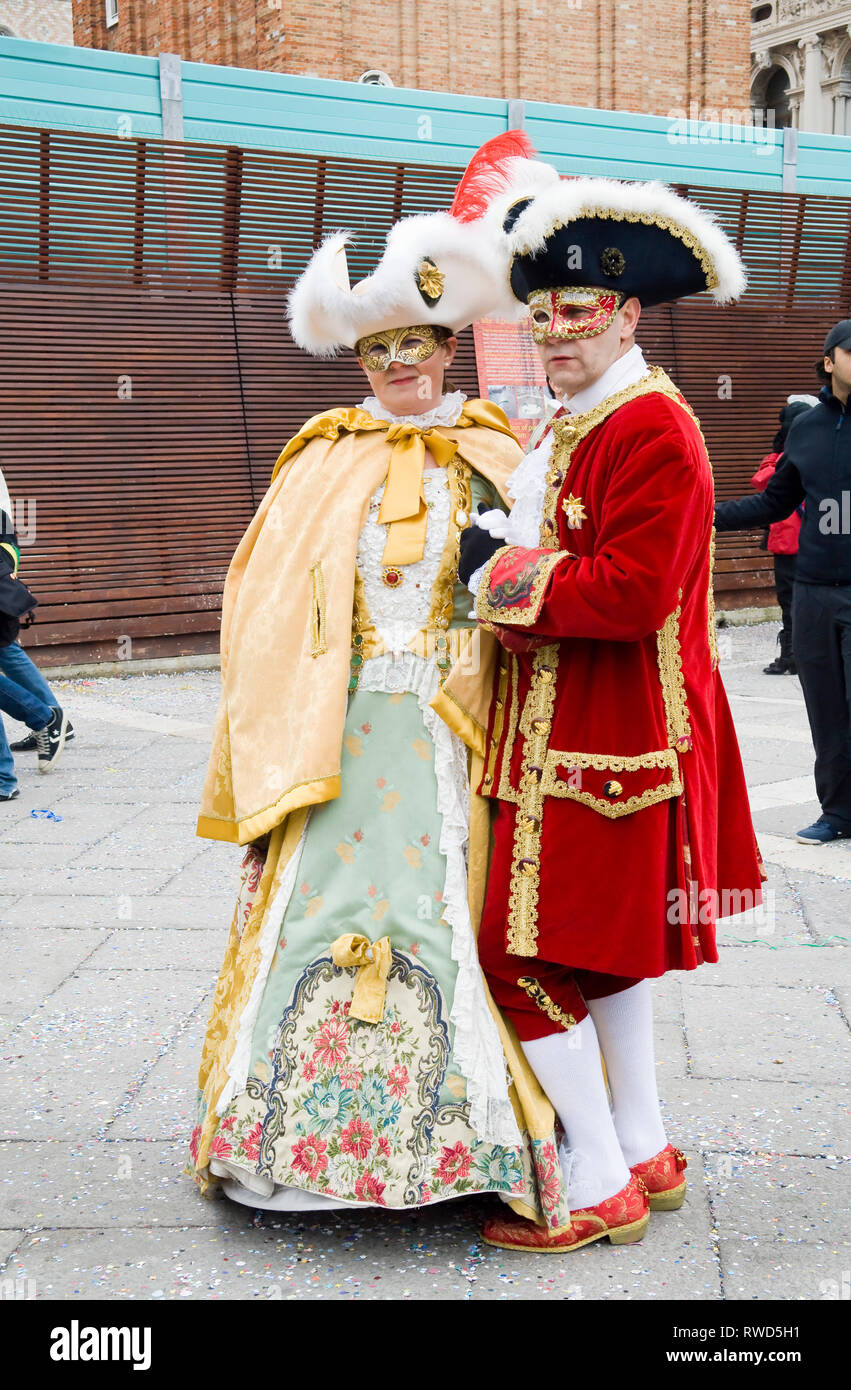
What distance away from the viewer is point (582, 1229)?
2.40 m

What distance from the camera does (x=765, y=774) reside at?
6395 mm

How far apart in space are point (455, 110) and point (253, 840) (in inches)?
422

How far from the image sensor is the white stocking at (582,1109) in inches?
93.8

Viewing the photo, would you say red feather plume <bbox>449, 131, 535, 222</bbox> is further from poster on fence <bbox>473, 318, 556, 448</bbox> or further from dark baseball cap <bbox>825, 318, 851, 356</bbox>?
poster on fence <bbox>473, 318, 556, 448</bbox>

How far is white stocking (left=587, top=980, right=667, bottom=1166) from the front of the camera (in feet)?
8.12

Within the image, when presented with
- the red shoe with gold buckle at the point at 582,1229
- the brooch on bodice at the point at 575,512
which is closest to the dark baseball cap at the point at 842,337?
the brooch on bodice at the point at 575,512

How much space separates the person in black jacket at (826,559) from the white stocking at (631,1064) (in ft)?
8.55

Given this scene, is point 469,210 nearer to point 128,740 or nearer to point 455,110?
point 128,740

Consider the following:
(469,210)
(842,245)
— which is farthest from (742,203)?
(469,210)

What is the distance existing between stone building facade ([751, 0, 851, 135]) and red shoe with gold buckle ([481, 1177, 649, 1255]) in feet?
122

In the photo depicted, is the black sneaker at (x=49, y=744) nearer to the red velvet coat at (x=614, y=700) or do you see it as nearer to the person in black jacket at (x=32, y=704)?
the person in black jacket at (x=32, y=704)

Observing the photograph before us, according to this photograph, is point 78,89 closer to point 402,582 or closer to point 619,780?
point 402,582

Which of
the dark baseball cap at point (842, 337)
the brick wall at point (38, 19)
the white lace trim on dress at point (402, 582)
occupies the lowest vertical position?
the white lace trim on dress at point (402, 582)

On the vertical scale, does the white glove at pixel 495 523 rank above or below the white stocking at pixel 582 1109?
above
